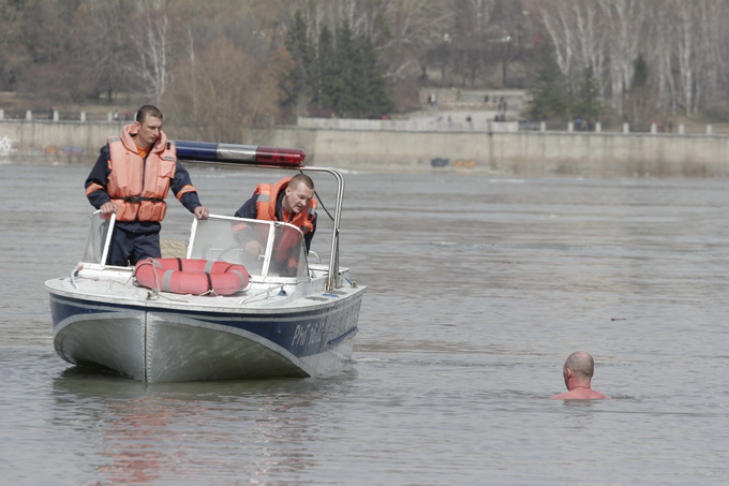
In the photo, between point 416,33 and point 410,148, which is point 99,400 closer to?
point 410,148

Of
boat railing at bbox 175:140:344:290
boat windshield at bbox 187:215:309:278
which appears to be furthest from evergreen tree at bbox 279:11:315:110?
boat windshield at bbox 187:215:309:278

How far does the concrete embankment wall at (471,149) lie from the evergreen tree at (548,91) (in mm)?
5514

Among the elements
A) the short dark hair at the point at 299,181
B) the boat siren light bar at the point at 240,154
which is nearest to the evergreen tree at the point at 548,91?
the boat siren light bar at the point at 240,154

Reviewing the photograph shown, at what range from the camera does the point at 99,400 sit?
520 inches

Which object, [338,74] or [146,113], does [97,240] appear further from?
[338,74]

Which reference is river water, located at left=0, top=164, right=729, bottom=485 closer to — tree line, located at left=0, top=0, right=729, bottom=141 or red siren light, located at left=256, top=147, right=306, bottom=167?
red siren light, located at left=256, top=147, right=306, bottom=167

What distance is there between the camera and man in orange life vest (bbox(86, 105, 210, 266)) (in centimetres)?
1371

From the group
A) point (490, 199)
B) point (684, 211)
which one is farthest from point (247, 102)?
point (684, 211)

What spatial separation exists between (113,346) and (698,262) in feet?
62.1

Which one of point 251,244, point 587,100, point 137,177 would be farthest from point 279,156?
point 587,100

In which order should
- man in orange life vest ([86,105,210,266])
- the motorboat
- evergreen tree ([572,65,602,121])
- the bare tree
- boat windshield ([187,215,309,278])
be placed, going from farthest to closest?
1. the bare tree
2. evergreen tree ([572,65,602,121])
3. boat windshield ([187,215,309,278])
4. man in orange life vest ([86,105,210,266])
5. the motorboat

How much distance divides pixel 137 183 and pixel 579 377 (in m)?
3.81

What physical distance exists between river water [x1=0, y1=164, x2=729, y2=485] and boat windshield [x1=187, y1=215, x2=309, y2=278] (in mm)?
992

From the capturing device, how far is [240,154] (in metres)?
14.4
